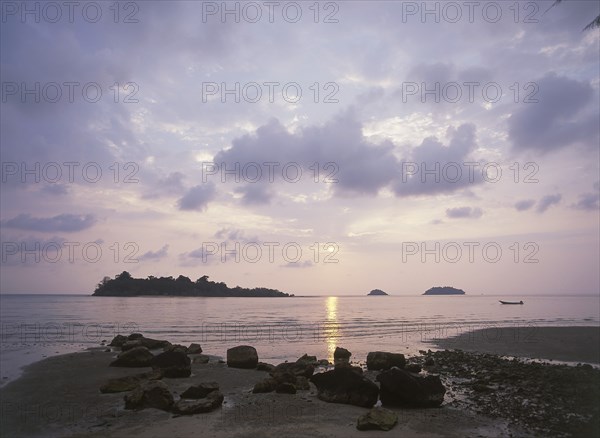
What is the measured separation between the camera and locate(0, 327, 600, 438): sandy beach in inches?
467

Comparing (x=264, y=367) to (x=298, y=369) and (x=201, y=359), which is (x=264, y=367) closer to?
(x=298, y=369)

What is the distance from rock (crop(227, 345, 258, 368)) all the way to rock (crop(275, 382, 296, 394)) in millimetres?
6701

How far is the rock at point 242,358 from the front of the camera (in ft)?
74.4

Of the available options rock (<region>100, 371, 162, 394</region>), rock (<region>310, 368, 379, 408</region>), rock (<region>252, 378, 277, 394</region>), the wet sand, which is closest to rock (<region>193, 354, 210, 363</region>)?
rock (<region>100, 371, 162, 394</region>)

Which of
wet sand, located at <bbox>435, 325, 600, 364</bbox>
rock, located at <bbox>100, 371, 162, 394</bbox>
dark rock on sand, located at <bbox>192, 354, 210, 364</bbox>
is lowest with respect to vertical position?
wet sand, located at <bbox>435, 325, 600, 364</bbox>

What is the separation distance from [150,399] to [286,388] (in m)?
4.82

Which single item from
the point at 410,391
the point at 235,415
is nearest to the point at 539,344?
the point at 410,391

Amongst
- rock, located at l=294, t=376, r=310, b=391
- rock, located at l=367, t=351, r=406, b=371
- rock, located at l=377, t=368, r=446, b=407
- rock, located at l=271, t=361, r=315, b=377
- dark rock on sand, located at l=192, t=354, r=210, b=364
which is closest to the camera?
rock, located at l=377, t=368, r=446, b=407

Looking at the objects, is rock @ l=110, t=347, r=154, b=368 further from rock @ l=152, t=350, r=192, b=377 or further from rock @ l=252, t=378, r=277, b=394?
rock @ l=252, t=378, r=277, b=394

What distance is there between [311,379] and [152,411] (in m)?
6.54

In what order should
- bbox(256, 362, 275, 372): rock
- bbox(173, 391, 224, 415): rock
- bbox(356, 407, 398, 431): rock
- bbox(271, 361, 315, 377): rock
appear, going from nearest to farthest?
1. bbox(356, 407, 398, 431): rock
2. bbox(173, 391, 224, 415): rock
3. bbox(271, 361, 315, 377): rock
4. bbox(256, 362, 275, 372): rock

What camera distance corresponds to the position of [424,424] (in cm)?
1255

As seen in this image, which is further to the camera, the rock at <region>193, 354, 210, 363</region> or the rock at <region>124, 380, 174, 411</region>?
the rock at <region>193, 354, 210, 363</region>

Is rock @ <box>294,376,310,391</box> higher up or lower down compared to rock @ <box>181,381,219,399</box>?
lower down
